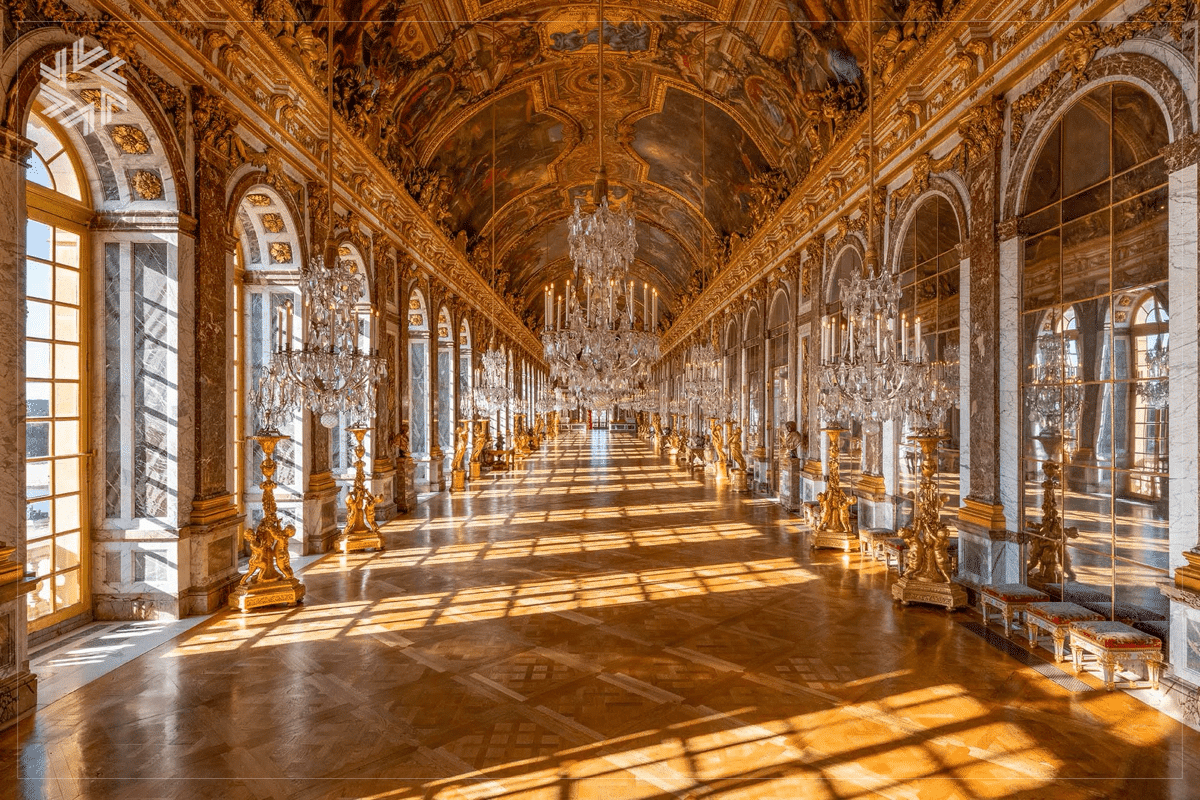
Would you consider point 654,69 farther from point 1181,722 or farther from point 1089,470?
point 1181,722

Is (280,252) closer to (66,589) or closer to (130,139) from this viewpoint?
(130,139)


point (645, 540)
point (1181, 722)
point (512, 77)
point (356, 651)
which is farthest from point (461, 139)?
point (1181, 722)

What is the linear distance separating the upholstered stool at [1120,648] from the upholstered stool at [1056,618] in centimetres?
25

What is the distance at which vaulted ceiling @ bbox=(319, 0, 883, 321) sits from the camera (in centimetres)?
956

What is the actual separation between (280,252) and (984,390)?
8.20 meters

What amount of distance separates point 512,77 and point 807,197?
20.6 feet

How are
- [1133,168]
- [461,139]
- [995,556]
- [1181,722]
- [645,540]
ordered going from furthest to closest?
[461,139] < [645,540] < [995,556] < [1133,168] < [1181,722]

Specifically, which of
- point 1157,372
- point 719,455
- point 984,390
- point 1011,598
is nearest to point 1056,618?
point 1011,598

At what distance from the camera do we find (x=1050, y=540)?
569 centimetres

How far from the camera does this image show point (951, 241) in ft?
24.3

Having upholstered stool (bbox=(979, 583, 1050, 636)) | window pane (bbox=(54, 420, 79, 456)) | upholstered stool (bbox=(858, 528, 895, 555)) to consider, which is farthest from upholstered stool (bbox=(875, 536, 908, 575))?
window pane (bbox=(54, 420, 79, 456))

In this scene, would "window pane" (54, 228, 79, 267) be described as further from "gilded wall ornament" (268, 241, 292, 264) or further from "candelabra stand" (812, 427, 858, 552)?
"candelabra stand" (812, 427, 858, 552)

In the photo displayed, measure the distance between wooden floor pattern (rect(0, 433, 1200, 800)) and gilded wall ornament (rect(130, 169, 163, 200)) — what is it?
377 centimetres

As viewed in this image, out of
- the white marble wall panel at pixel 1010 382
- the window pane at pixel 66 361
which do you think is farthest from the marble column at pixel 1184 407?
the window pane at pixel 66 361
